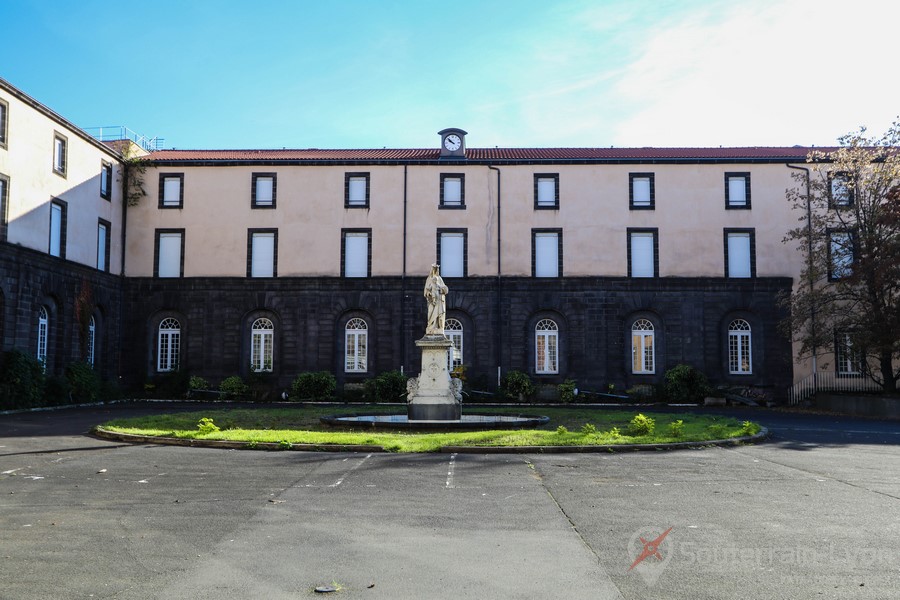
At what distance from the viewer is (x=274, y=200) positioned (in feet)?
118

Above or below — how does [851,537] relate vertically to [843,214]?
below

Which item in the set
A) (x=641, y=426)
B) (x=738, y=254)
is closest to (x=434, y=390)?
(x=641, y=426)

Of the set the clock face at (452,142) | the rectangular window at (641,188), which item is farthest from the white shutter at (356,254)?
the rectangular window at (641,188)

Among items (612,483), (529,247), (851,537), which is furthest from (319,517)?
(529,247)

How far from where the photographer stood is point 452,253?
1395 inches

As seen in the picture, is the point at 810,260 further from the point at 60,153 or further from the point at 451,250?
the point at 60,153

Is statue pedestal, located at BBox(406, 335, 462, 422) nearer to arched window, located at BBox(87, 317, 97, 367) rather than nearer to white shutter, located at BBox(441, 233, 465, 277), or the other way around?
white shutter, located at BBox(441, 233, 465, 277)

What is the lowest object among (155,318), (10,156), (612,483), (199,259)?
(612,483)

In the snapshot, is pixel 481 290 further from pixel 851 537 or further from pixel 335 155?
pixel 851 537

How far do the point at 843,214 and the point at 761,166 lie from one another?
4.00m

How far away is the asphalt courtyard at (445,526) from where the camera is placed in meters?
5.92

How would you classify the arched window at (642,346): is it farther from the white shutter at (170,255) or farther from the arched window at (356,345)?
the white shutter at (170,255)

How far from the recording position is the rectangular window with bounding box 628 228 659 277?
3522cm

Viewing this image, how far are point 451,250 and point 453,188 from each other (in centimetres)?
283
